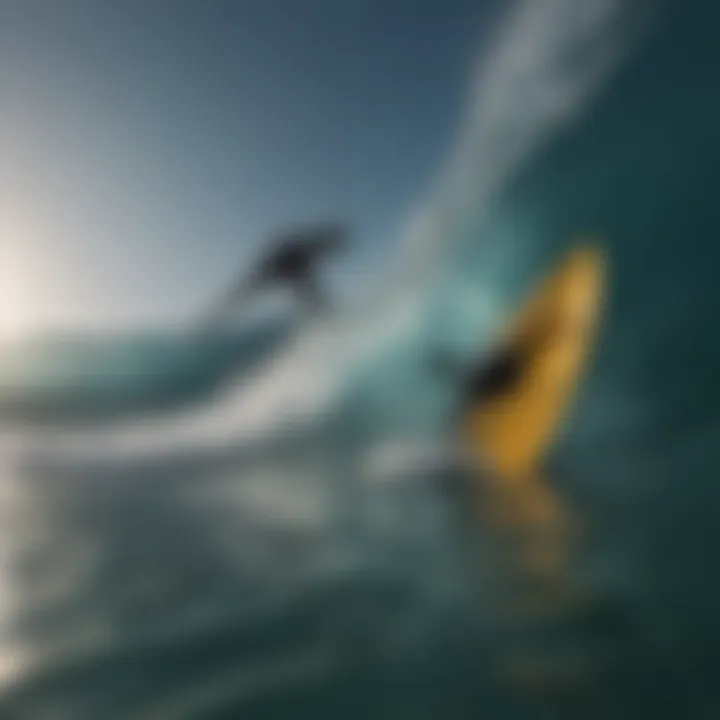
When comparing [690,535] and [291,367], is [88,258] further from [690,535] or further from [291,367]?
[690,535]

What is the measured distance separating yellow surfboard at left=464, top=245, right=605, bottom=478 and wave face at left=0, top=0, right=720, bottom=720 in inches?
0.8

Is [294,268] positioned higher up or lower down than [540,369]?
higher up

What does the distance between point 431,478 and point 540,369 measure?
16 centimetres

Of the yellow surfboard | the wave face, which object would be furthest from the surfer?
the yellow surfboard

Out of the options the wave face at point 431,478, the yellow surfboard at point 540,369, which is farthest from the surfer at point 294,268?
the yellow surfboard at point 540,369

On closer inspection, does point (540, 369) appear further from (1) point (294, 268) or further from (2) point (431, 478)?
(1) point (294, 268)

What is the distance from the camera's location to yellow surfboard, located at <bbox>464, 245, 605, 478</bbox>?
1.27 meters

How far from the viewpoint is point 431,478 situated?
4.21 feet

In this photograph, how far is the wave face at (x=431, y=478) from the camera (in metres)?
1.13

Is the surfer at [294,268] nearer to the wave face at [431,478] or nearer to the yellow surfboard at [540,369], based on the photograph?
the wave face at [431,478]

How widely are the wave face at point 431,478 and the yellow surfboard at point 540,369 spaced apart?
21 millimetres

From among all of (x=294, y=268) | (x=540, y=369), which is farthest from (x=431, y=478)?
(x=294, y=268)

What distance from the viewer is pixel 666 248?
1277 millimetres

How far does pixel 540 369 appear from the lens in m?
1.28
